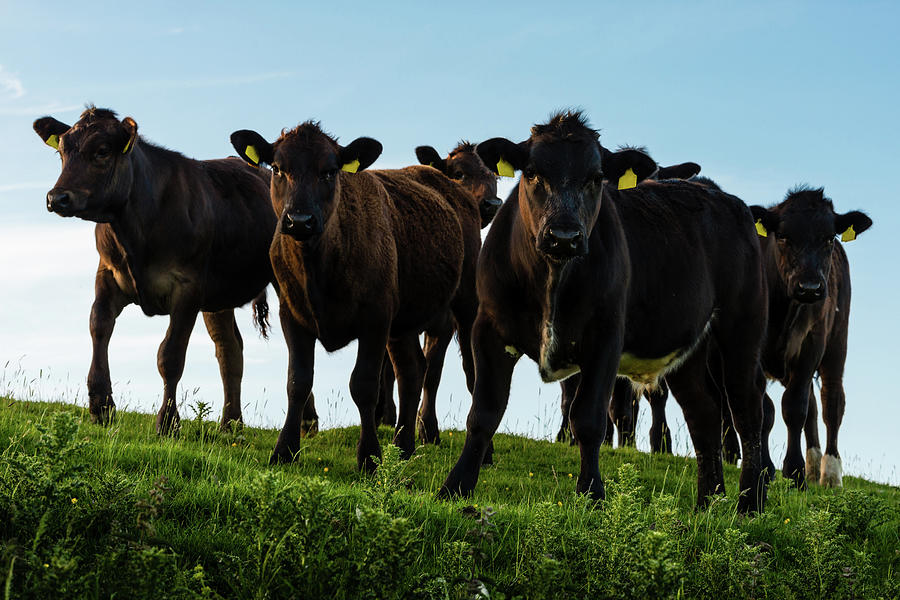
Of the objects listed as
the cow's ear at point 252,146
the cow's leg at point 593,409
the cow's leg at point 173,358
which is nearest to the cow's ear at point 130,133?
the cow's ear at point 252,146

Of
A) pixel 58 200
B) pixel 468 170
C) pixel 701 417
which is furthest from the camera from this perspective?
pixel 468 170

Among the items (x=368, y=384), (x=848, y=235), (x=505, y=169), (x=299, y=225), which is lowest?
(x=368, y=384)

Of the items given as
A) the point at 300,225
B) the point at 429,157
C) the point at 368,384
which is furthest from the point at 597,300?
the point at 429,157

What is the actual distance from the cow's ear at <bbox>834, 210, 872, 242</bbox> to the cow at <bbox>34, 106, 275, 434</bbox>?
7.03 meters

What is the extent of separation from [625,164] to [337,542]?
4362mm

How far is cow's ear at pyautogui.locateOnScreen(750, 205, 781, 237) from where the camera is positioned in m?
11.9

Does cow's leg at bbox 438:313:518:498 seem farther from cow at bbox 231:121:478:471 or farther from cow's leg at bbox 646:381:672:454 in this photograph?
cow's leg at bbox 646:381:672:454

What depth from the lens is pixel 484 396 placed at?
770 centimetres

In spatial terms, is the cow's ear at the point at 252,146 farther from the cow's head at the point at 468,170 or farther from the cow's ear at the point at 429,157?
the cow's ear at the point at 429,157

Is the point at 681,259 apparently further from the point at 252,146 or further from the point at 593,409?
the point at 252,146

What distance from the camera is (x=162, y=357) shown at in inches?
419

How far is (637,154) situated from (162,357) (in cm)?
559

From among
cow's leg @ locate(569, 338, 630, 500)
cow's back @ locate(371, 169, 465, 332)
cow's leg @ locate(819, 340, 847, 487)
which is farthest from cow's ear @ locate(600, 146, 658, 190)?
cow's leg @ locate(819, 340, 847, 487)

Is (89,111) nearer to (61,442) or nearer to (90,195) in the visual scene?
(90,195)
